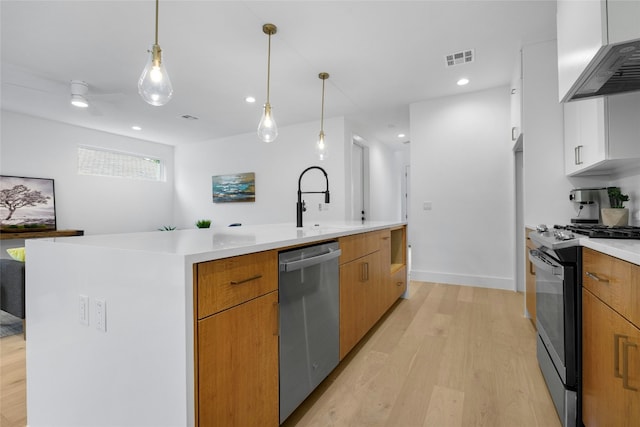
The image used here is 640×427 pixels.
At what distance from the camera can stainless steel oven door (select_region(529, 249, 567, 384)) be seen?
1297mm

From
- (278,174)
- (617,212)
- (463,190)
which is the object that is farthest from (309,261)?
(278,174)

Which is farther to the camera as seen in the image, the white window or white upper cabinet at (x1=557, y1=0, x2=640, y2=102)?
the white window

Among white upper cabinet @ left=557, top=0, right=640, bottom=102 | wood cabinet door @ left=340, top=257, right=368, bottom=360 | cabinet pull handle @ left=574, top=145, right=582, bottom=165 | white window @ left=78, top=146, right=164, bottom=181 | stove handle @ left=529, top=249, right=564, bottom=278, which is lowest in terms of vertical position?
wood cabinet door @ left=340, top=257, right=368, bottom=360


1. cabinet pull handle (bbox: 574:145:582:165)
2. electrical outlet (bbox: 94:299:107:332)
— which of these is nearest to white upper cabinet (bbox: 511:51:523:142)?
cabinet pull handle (bbox: 574:145:582:165)

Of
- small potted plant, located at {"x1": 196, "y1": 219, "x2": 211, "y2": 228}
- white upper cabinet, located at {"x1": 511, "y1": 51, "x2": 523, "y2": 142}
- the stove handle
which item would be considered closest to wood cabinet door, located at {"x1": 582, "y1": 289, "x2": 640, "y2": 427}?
the stove handle

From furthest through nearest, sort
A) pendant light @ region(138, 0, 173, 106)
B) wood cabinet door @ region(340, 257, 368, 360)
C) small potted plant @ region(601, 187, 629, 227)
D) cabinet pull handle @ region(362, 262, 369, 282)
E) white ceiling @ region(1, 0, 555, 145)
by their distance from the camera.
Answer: white ceiling @ region(1, 0, 555, 145), cabinet pull handle @ region(362, 262, 369, 282), small potted plant @ region(601, 187, 629, 227), wood cabinet door @ region(340, 257, 368, 360), pendant light @ region(138, 0, 173, 106)

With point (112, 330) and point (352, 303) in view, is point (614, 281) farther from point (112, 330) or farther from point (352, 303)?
point (112, 330)

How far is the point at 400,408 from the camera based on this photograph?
4.69ft

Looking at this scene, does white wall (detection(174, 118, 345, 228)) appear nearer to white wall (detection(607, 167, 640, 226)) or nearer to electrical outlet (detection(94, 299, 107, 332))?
white wall (detection(607, 167, 640, 226))

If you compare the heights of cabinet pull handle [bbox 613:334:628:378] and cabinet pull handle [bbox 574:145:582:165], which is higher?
cabinet pull handle [bbox 574:145:582:165]

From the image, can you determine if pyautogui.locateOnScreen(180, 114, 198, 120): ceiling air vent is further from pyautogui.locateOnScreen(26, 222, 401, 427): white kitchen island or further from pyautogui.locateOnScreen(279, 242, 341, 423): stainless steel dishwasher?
pyautogui.locateOnScreen(279, 242, 341, 423): stainless steel dishwasher

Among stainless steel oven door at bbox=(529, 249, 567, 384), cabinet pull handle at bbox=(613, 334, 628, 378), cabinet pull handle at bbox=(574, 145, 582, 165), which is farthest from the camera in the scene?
cabinet pull handle at bbox=(574, 145, 582, 165)

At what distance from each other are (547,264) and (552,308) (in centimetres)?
22

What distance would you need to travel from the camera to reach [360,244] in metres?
1.99
